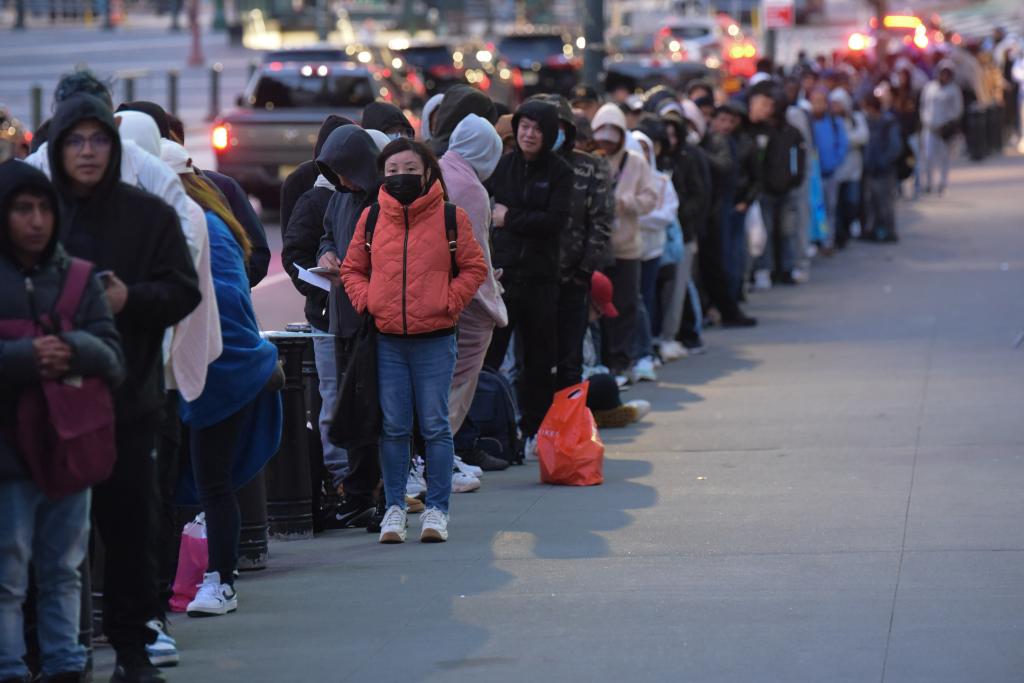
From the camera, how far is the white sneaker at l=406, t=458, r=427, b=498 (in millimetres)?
9594

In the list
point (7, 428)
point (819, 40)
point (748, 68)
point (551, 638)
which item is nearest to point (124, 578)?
point (7, 428)

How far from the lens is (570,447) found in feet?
32.7

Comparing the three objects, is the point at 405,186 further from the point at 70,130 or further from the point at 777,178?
the point at 777,178

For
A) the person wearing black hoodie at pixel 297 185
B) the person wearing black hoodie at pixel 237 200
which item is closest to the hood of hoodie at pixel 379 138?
the person wearing black hoodie at pixel 297 185

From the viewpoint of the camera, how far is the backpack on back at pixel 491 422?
10.5 m

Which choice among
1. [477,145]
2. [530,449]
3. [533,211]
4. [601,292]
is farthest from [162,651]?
[601,292]

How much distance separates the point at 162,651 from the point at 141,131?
1.70 meters

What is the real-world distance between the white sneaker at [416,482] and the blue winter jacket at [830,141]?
40.3ft

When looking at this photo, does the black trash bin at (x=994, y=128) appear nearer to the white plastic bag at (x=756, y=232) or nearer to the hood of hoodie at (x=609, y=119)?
the white plastic bag at (x=756, y=232)

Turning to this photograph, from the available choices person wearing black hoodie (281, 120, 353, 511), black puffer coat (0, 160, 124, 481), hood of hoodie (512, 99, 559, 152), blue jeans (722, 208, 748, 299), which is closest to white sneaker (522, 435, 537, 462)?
hood of hoodie (512, 99, 559, 152)

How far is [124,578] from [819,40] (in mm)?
58446

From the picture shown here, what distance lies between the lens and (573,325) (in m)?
11.0

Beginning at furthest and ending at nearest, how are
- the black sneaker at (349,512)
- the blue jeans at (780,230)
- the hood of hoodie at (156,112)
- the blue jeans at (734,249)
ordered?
the blue jeans at (780,230)
the blue jeans at (734,249)
the black sneaker at (349,512)
the hood of hoodie at (156,112)

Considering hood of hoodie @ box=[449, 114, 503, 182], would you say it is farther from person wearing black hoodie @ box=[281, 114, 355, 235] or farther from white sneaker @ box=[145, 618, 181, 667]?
white sneaker @ box=[145, 618, 181, 667]
